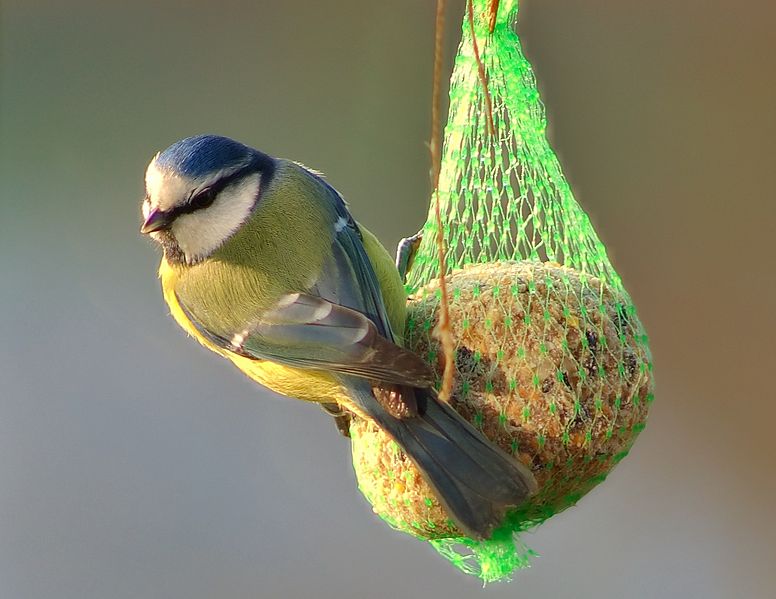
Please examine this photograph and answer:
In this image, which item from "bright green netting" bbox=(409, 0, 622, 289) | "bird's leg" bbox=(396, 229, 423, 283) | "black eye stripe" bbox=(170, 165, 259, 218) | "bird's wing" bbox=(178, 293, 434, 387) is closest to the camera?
"bird's wing" bbox=(178, 293, 434, 387)

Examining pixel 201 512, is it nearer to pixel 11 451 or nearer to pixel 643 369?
pixel 11 451

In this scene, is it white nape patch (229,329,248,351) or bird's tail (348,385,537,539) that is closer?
bird's tail (348,385,537,539)

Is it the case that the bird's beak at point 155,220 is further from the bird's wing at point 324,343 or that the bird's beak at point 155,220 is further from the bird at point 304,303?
the bird's wing at point 324,343

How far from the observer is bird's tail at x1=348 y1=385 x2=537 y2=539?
1669 millimetres

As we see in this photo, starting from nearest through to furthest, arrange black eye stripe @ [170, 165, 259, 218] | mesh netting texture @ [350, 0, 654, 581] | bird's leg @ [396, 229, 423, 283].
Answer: mesh netting texture @ [350, 0, 654, 581] < black eye stripe @ [170, 165, 259, 218] < bird's leg @ [396, 229, 423, 283]

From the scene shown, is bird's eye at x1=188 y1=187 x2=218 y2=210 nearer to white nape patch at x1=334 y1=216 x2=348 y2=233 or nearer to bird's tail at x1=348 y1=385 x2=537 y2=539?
white nape patch at x1=334 y1=216 x2=348 y2=233

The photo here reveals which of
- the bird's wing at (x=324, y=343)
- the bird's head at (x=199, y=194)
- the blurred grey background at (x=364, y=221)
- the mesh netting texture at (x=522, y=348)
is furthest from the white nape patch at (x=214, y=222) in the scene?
the blurred grey background at (x=364, y=221)

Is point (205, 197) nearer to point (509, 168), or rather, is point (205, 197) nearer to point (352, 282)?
point (352, 282)

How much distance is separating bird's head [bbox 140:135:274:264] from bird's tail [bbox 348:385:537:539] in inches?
20.1

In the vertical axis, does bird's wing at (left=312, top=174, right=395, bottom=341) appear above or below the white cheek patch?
below

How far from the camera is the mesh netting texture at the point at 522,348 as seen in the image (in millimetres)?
1724

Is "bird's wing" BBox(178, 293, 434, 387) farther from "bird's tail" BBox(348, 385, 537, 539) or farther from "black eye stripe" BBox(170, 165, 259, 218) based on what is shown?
"black eye stripe" BBox(170, 165, 259, 218)

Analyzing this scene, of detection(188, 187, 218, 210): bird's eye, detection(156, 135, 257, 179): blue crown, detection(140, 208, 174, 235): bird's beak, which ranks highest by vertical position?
detection(156, 135, 257, 179): blue crown

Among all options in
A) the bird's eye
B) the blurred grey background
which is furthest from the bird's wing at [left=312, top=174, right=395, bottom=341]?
the blurred grey background
